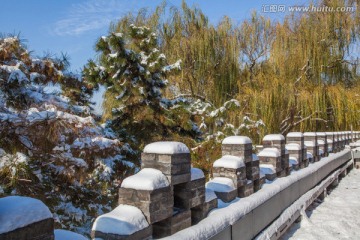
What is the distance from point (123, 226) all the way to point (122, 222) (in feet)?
0.11

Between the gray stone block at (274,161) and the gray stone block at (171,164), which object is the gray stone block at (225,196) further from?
the gray stone block at (274,161)

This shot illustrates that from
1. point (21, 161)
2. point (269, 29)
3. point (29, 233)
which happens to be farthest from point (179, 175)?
point (269, 29)

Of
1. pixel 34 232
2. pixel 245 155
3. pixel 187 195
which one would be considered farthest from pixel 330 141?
pixel 34 232

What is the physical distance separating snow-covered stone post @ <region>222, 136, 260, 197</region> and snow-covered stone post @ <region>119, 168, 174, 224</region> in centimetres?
135

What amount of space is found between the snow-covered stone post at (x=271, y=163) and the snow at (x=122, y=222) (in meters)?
2.59

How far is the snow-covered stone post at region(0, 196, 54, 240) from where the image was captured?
122 centimetres

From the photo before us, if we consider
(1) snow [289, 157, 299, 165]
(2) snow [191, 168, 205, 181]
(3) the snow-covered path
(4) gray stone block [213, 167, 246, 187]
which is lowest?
(3) the snow-covered path

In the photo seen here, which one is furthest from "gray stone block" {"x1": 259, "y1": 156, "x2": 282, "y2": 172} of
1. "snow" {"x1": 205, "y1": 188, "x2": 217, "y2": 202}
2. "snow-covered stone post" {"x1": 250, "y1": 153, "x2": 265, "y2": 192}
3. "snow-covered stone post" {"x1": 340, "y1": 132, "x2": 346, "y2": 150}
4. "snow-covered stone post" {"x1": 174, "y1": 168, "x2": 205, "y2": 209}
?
"snow-covered stone post" {"x1": 340, "y1": 132, "x2": 346, "y2": 150}

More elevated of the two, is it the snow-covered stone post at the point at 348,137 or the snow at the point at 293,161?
the snow-covered stone post at the point at 348,137

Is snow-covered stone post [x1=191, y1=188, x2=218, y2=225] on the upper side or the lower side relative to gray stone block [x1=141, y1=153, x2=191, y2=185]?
lower

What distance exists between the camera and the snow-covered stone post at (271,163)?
4269mm

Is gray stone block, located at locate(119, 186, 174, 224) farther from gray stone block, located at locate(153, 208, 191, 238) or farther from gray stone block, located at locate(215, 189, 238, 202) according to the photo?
gray stone block, located at locate(215, 189, 238, 202)

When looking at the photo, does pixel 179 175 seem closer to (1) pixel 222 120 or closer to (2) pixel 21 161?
(2) pixel 21 161

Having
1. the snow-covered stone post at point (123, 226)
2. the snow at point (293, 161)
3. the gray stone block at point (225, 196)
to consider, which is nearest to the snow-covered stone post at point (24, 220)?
the snow-covered stone post at point (123, 226)
